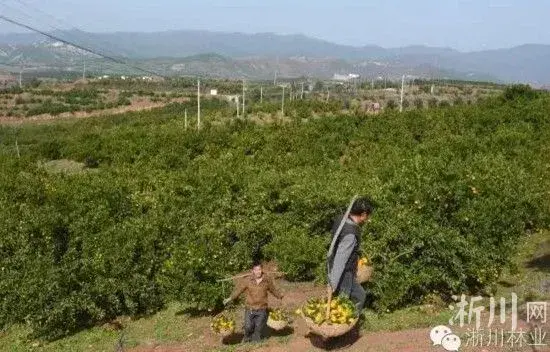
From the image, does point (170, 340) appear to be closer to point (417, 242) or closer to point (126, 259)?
point (126, 259)

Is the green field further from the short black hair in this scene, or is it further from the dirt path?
the dirt path

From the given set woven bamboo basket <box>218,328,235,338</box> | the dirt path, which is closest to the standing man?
woven bamboo basket <box>218,328,235,338</box>

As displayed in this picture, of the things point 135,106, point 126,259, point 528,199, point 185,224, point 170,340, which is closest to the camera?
point 170,340

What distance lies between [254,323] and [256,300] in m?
0.43

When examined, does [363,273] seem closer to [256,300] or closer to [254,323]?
[256,300]

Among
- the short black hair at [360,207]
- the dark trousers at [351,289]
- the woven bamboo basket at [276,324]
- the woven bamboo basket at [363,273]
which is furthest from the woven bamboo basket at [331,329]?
the woven bamboo basket at [276,324]

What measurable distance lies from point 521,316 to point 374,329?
6.46 feet

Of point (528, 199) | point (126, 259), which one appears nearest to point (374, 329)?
point (528, 199)

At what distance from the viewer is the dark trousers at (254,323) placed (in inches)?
368

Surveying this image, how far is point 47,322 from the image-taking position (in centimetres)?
1238

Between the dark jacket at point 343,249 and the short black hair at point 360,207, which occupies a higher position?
the short black hair at point 360,207

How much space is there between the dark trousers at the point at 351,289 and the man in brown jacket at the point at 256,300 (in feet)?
4.82

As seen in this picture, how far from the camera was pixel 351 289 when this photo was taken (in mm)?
8078

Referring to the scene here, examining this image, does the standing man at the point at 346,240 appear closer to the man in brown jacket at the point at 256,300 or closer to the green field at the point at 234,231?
the man in brown jacket at the point at 256,300
